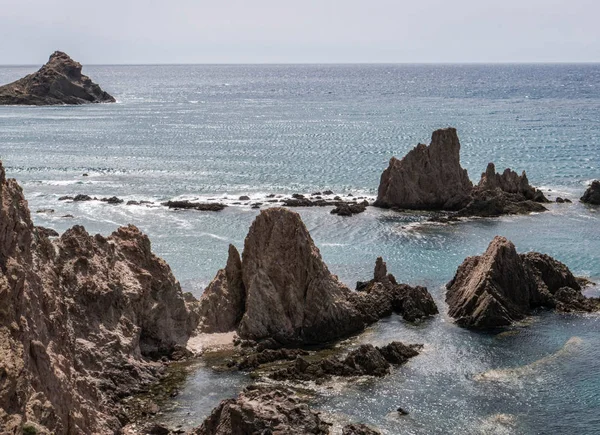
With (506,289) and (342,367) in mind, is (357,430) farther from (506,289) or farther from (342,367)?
(506,289)

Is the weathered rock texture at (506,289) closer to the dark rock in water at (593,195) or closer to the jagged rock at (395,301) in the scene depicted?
the jagged rock at (395,301)

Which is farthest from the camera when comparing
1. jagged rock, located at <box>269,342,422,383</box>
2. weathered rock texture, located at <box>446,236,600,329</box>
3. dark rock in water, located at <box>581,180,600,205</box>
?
dark rock in water, located at <box>581,180,600,205</box>

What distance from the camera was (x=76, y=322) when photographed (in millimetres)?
42156

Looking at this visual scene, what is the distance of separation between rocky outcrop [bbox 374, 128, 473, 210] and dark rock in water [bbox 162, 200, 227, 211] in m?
19.6

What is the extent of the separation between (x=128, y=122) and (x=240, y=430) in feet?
526

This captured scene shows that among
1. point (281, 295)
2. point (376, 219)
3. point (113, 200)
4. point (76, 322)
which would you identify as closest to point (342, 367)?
point (281, 295)

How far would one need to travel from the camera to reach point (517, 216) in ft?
283

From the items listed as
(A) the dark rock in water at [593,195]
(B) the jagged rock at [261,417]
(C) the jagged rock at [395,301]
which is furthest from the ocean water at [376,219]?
(B) the jagged rock at [261,417]

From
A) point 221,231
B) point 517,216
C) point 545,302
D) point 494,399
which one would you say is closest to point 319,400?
point 494,399

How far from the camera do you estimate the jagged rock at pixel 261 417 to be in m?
32.5

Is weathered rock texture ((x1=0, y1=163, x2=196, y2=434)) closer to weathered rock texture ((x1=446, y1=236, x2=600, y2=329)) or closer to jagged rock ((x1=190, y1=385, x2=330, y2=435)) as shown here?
jagged rock ((x1=190, y1=385, x2=330, y2=435))

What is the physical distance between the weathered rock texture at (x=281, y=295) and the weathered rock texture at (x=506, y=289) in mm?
7312

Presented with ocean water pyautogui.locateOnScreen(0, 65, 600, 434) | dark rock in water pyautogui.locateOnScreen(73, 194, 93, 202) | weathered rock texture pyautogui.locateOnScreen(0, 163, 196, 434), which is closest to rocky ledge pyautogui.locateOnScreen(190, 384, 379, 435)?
ocean water pyautogui.locateOnScreen(0, 65, 600, 434)

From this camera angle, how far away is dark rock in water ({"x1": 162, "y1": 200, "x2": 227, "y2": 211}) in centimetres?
9056
